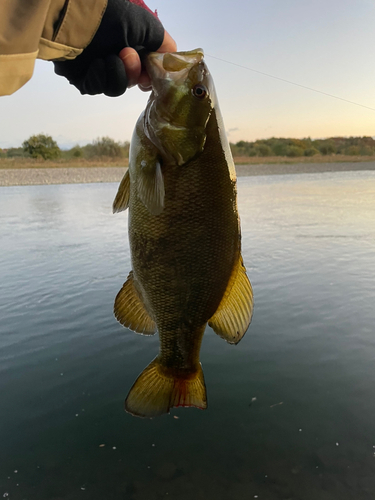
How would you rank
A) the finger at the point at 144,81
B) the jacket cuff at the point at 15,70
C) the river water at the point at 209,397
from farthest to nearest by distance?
the river water at the point at 209,397 → the finger at the point at 144,81 → the jacket cuff at the point at 15,70

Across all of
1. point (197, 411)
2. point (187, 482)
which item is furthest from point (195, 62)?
point (197, 411)

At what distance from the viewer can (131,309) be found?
1.75m

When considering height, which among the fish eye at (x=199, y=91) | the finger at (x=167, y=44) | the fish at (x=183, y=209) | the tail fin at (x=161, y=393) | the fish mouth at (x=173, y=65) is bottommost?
the tail fin at (x=161, y=393)

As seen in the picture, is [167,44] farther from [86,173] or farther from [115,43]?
[86,173]

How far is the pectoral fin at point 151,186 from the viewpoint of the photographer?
145cm

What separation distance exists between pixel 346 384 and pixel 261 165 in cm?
3678

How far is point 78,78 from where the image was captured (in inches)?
78.4

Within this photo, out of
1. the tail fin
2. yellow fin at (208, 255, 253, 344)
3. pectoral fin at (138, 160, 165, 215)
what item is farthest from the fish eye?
the tail fin

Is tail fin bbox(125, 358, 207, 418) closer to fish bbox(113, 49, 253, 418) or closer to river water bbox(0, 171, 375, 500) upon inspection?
fish bbox(113, 49, 253, 418)

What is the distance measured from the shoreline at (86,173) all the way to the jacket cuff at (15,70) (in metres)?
26.6

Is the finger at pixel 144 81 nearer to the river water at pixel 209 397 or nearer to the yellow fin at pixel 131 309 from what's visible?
the yellow fin at pixel 131 309

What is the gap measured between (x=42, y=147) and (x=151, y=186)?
44.5 m

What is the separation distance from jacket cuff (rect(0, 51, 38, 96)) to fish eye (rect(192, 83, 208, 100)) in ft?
2.56

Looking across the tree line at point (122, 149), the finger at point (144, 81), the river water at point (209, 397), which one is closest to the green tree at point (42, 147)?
the tree line at point (122, 149)
